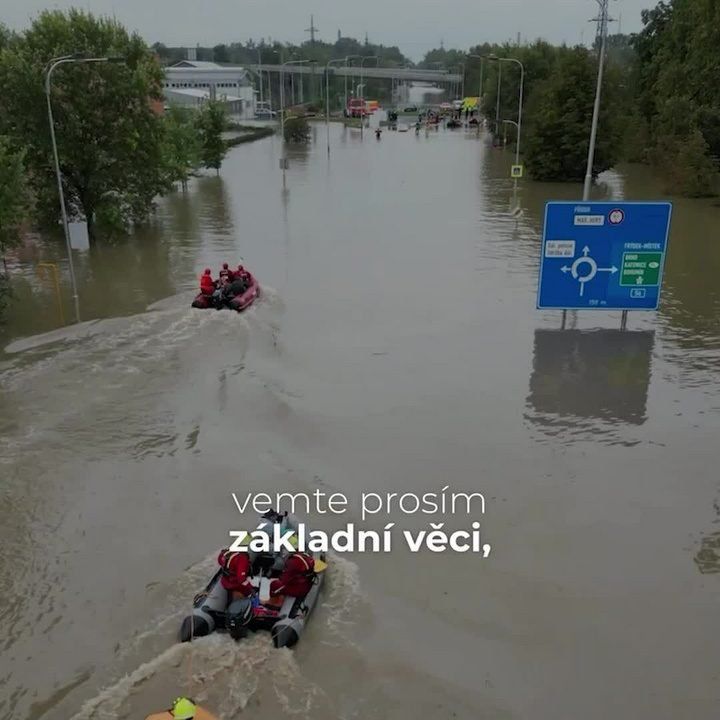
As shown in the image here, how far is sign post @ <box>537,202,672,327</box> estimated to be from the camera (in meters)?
17.5

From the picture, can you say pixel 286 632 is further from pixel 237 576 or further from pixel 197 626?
pixel 197 626

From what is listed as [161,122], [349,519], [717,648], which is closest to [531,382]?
[349,519]

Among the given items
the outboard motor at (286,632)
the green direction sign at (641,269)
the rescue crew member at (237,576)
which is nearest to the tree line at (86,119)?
the green direction sign at (641,269)

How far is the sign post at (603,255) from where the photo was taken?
17.5 meters

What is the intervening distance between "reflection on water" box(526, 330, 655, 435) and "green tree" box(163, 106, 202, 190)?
19.6 m

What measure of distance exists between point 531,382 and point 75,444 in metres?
9.52

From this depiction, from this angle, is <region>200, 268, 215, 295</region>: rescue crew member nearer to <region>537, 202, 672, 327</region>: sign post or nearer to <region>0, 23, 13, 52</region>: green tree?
<region>537, 202, 672, 327</region>: sign post

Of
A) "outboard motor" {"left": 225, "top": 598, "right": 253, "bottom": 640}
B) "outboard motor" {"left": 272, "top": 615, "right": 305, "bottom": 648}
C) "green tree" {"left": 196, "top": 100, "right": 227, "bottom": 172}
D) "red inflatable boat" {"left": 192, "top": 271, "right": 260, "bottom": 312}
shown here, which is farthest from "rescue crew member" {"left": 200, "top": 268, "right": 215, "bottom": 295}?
"green tree" {"left": 196, "top": 100, "right": 227, "bottom": 172}

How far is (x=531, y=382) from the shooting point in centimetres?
1625

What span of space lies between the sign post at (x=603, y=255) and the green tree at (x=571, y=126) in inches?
1185

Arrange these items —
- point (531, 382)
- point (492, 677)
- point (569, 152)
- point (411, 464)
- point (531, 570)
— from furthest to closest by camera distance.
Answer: point (569, 152)
point (531, 382)
point (411, 464)
point (531, 570)
point (492, 677)

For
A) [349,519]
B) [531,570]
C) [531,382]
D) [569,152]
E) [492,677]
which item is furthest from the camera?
[569,152]

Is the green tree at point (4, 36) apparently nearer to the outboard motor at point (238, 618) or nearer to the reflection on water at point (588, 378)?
the reflection on water at point (588, 378)

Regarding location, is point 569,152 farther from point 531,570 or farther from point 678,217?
point 531,570
